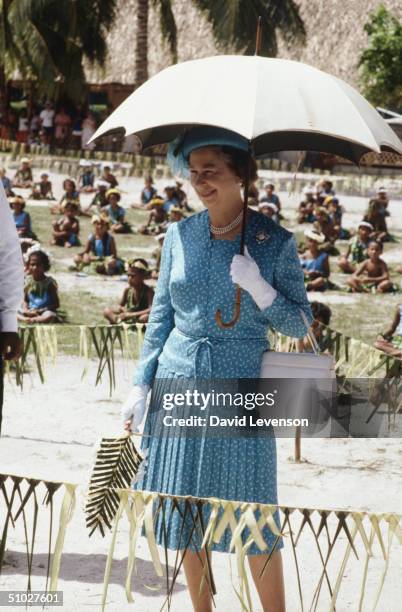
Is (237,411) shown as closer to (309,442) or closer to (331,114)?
(331,114)

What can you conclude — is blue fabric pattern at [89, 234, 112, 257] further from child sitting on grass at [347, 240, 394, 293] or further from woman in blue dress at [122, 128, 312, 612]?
woman in blue dress at [122, 128, 312, 612]

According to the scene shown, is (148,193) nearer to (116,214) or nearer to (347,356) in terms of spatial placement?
(116,214)

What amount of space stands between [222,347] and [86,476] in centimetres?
65

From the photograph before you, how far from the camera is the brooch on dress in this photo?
11.5 ft

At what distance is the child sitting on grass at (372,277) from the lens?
1443 centimetres

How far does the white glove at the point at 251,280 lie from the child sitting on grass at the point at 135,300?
7.27m

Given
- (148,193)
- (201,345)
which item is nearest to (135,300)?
(201,345)

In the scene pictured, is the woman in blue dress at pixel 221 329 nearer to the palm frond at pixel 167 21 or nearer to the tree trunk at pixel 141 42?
the tree trunk at pixel 141 42

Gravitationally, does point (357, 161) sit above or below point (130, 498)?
above

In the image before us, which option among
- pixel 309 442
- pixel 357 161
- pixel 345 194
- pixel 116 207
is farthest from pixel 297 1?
pixel 357 161

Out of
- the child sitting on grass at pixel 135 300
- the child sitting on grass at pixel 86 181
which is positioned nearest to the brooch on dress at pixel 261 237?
the child sitting on grass at pixel 135 300

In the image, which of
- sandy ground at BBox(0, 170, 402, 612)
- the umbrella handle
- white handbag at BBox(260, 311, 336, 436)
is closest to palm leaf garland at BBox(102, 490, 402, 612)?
sandy ground at BBox(0, 170, 402, 612)

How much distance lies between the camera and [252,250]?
350cm

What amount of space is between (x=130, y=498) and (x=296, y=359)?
726 millimetres
